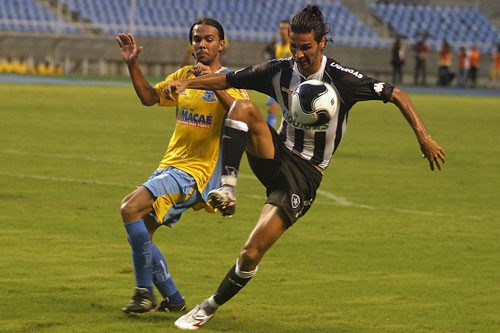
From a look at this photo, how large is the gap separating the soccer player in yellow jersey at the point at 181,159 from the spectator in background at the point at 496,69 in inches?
1755

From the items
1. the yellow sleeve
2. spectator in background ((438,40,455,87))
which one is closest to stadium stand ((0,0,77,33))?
spectator in background ((438,40,455,87))

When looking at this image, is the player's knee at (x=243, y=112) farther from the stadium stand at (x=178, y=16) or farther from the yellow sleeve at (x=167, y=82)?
the stadium stand at (x=178, y=16)

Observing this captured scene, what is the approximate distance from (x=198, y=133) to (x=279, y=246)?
3.31 metres

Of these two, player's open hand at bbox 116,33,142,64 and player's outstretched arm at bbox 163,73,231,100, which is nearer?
player's outstretched arm at bbox 163,73,231,100

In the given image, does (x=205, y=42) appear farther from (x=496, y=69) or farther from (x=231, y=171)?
(x=496, y=69)

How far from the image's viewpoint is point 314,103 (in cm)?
672

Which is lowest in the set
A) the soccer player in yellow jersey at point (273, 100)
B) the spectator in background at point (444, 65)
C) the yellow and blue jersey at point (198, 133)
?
the spectator in background at point (444, 65)

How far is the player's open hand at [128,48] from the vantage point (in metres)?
7.18

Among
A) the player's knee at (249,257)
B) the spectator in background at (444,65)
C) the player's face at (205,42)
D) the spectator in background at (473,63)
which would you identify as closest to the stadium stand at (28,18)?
the spectator in background at (444,65)

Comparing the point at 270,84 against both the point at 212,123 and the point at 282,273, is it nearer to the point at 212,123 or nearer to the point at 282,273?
the point at 212,123

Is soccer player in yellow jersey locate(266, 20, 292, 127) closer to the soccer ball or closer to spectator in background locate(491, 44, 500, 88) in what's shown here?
the soccer ball

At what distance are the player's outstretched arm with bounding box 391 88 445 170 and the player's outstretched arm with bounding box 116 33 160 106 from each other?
1.62 m

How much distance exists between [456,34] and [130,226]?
51.7 metres

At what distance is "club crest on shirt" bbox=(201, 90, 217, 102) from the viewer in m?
7.30
